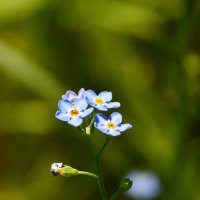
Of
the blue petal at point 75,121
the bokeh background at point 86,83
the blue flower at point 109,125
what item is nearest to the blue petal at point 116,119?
the blue flower at point 109,125

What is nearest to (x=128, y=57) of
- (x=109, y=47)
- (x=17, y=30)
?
(x=109, y=47)

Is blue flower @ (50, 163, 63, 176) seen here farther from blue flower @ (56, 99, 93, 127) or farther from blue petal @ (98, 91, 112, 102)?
blue petal @ (98, 91, 112, 102)

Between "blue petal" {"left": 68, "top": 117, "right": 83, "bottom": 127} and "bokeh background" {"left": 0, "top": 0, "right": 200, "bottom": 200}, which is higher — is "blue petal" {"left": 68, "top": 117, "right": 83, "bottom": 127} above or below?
above

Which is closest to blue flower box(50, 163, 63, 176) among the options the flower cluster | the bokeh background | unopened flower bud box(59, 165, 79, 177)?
unopened flower bud box(59, 165, 79, 177)

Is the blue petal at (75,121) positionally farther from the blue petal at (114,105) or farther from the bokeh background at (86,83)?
the bokeh background at (86,83)

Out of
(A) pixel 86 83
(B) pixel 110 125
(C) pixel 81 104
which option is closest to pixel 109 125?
(B) pixel 110 125
